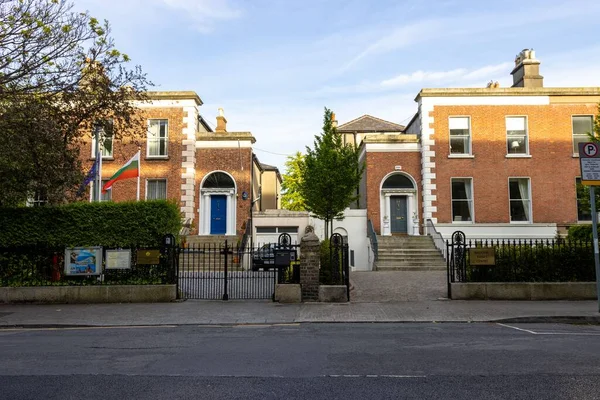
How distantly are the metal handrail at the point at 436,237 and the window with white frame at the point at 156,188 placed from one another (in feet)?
48.5

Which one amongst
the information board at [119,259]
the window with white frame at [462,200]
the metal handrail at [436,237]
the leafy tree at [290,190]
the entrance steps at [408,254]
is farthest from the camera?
the leafy tree at [290,190]

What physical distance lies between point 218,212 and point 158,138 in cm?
545

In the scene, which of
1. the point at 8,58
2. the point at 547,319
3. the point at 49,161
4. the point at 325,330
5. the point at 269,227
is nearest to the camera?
the point at 325,330

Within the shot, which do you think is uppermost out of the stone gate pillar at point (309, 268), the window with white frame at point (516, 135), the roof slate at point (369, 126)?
the roof slate at point (369, 126)

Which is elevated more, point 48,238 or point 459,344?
point 48,238

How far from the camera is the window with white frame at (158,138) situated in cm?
2775

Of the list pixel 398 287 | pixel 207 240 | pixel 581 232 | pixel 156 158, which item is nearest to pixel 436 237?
pixel 581 232

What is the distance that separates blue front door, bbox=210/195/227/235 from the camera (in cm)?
2777

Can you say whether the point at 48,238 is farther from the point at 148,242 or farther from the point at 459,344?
the point at 459,344

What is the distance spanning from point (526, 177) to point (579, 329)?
1832cm

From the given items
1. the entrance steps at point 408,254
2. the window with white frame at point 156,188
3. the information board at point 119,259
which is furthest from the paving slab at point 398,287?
the window with white frame at point 156,188

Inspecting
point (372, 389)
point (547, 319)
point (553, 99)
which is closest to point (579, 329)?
point (547, 319)

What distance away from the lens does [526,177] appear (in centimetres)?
2631

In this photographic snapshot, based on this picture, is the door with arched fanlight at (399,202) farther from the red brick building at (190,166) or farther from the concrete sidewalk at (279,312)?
the concrete sidewalk at (279,312)
